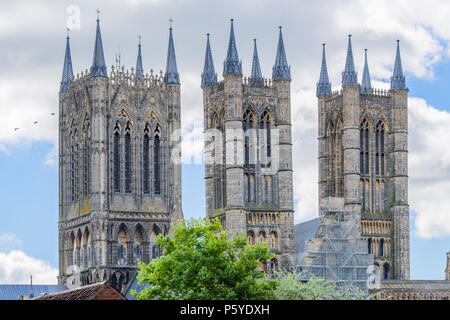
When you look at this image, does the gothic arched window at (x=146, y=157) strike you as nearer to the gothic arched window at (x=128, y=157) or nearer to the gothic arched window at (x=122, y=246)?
the gothic arched window at (x=128, y=157)

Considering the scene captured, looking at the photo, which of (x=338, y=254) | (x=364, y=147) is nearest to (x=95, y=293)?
(x=338, y=254)

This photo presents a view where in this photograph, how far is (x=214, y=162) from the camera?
10975cm

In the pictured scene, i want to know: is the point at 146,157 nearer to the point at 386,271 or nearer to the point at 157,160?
the point at 157,160

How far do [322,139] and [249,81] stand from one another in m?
13.7

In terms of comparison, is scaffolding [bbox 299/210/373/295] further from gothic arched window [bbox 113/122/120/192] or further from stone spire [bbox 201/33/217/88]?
gothic arched window [bbox 113/122/120/192]

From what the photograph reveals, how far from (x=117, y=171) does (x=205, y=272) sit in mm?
43253

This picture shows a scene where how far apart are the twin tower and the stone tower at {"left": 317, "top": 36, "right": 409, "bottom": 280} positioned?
11cm

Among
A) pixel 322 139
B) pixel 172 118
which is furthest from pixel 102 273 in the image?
pixel 322 139

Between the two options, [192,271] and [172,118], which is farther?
[172,118]

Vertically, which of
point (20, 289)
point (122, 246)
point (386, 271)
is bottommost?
point (20, 289)

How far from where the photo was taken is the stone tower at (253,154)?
106438 millimetres

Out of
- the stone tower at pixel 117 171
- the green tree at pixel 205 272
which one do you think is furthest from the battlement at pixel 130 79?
the green tree at pixel 205 272

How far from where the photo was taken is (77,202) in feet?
341
